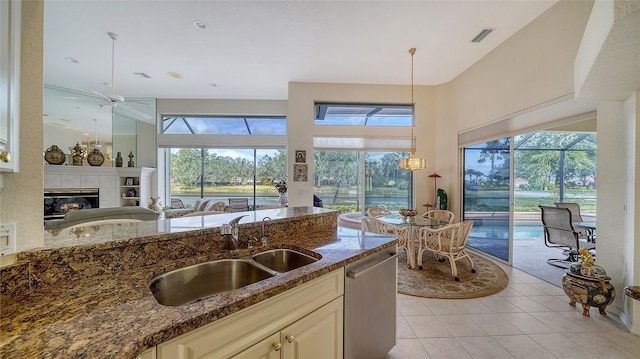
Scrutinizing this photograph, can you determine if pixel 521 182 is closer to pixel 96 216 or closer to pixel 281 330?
pixel 281 330

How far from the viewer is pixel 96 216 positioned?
2.71 meters

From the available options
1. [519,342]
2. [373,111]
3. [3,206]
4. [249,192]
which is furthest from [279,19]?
[249,192]

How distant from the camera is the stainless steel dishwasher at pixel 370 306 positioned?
4.85 ft

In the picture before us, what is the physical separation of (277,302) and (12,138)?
1.19m

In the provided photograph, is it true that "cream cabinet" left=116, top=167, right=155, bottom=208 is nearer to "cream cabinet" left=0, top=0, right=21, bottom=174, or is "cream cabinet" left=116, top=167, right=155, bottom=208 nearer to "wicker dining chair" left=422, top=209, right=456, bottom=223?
"cream cabinet" left=0, top=0, right=21, bottom=174

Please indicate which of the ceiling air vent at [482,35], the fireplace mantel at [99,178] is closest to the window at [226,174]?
the fireplace mantel at [99,178]

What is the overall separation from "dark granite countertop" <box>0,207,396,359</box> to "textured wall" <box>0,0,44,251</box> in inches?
5.5

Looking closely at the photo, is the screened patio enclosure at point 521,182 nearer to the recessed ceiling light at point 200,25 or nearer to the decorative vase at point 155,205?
the recessed ceiling light at point 200,25

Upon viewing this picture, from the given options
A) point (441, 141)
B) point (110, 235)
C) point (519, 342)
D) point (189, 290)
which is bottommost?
point (519, 342)

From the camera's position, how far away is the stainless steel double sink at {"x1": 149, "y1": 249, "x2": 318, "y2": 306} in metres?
1.24

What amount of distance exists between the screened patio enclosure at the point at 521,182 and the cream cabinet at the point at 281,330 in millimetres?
3991

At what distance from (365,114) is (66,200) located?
7.19 metres

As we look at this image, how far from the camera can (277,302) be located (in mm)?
1075

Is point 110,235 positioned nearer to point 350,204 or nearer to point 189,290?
point 189,290
